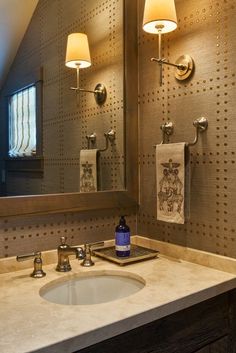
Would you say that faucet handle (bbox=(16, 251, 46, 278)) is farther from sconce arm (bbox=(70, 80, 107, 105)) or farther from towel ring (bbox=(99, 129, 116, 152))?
sconce arm (bbox=(70, 80, 107, 105))

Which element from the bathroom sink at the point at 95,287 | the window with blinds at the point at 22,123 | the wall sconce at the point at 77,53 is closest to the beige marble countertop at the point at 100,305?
the bathroom sink at the point at 95,287

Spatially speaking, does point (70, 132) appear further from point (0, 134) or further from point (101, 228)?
point (101, 228)

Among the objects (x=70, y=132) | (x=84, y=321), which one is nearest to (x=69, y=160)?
(x=70, y=132)

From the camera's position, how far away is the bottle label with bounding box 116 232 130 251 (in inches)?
54.4

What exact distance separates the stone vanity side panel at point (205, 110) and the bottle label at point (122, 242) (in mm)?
203

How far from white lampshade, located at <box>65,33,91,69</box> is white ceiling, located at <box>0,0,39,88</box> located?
0.65 ft

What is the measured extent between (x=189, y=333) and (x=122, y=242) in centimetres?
44

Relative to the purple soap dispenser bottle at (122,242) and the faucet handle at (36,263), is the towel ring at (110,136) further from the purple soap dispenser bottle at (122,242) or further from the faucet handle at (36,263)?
the faucet handle at (36,263)

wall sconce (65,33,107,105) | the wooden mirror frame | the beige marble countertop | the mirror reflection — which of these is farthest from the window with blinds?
the beige marble countertop

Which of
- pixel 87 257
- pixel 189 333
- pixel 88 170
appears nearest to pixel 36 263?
pixel 87 257

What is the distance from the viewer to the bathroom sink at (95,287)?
119 centimetres

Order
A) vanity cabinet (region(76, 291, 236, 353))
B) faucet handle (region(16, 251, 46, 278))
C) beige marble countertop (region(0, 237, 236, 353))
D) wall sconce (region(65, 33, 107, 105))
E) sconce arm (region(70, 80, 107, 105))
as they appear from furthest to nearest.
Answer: sconce arm (region(70, 80, 107, 105))
wall sconce (region(65, 33, 107, 105))
faucet handle (region(16, 251, 46, 278))
vanity cabinet (region(76, 291, 236, 353))
beige marble countertop (region(0, 237, 236, 353))

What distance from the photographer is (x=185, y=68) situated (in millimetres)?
1348

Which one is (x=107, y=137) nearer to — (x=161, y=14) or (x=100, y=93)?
(x=100, y=93)
